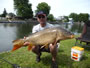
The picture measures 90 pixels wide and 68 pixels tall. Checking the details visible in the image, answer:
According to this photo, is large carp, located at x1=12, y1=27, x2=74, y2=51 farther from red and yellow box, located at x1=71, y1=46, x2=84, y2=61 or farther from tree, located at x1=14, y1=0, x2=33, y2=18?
tree, located at x1=14, y1=0, x2=33, y2=18

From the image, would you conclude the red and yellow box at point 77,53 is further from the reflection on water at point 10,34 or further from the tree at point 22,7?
the tree at point 22,7

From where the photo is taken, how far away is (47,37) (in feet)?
7.38

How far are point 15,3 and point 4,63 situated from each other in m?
→ 44.8

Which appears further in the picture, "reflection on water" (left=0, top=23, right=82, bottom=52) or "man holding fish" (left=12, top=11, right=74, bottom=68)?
"reflection on water" (left=0, top=23, right=82, bottom=52)

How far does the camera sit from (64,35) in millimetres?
2164

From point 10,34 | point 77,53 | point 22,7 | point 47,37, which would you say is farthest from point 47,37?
point 22,7

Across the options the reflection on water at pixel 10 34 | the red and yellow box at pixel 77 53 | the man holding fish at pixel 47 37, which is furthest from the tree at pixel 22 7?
the man holding fish at pixel 47 37

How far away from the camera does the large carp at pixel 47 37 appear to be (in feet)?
7.10

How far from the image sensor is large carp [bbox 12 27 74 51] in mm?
2164

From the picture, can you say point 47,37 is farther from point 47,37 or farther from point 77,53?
point 77,53

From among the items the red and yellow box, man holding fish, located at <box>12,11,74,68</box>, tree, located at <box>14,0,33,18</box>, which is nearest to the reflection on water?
man holding fish, located at <box>12,11,74,68</box>

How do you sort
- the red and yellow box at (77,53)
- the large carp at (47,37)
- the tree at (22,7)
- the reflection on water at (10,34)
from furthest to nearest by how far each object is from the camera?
the tree at (22,7), the reflection on water at (10,34), the red and yellow box at (77,53), the large carp at (47,37)

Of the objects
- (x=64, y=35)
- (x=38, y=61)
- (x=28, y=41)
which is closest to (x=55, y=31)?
(x=64, y=35)

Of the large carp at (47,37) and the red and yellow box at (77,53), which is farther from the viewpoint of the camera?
the red and yellow box at (77,53)
